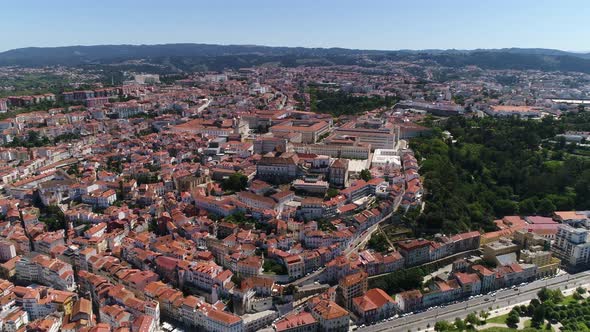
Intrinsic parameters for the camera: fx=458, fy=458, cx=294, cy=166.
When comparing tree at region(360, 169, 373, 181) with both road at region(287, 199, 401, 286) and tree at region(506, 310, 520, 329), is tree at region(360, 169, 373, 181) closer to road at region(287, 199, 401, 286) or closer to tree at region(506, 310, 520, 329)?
road at region(287, 199, 401, 286)

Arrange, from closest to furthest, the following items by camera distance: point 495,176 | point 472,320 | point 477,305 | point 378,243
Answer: point 472,320, point 477,305, point 378,243, point 495,176

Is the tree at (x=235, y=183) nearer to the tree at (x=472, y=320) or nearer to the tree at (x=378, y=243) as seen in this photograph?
the tree at (x=378, y=243)

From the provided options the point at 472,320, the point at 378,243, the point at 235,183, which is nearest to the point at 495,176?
the point at 378,243

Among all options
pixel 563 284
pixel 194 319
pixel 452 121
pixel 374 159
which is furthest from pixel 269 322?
pixel 452 121

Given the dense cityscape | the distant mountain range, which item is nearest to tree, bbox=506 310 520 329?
the dense cityscape

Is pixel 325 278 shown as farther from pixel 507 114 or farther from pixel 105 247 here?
pixel 507 114

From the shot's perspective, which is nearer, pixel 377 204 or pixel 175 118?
pixel 377 204

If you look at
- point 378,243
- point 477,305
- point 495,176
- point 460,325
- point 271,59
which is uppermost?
point 271,59

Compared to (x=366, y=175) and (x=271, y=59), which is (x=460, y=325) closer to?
(x=366, y=175)
